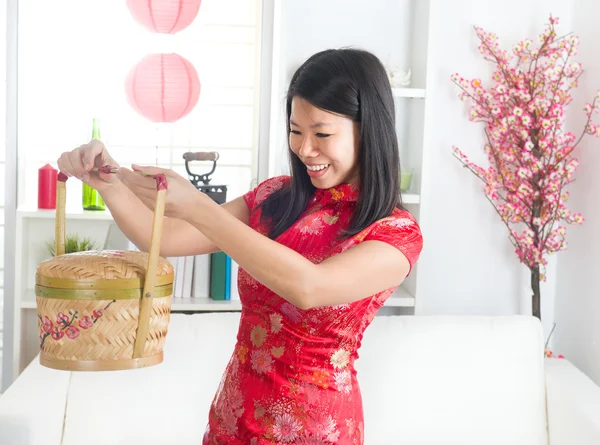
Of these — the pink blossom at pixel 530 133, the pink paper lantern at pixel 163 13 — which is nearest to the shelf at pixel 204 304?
the pink blossom at pixel 530 133

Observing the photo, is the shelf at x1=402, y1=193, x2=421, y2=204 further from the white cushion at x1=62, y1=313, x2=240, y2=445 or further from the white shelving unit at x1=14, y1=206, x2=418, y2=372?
the white cushion at x1=62, y1=313, x2=240, y2=445

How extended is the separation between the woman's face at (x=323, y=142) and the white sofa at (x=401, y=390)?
1085 millimetres

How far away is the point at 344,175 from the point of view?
5.29 feet

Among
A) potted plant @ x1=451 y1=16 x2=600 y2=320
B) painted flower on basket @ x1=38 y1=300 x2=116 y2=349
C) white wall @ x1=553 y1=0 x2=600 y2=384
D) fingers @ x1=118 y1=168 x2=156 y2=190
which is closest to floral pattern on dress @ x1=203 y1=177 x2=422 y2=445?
fingers @ x1=118 y1=168 x2=156 y2=190

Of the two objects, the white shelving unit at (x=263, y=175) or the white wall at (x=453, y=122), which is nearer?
the white shelving unit at (x=263, y=175)

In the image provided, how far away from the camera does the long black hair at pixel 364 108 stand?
155cm

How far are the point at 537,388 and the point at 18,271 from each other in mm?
1808

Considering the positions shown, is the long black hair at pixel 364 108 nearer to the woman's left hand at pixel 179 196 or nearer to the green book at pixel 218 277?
the woman's left hand at pixel 179 196

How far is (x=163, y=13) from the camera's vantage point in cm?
303

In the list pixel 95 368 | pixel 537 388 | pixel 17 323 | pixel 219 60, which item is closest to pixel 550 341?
pixel 537 388

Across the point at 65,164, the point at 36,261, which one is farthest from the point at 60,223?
the point at 36,261

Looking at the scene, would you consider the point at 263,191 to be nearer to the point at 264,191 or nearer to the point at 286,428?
the point at 264,191

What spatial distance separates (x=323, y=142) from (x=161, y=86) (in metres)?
1.65

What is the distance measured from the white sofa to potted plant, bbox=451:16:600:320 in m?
0.59
